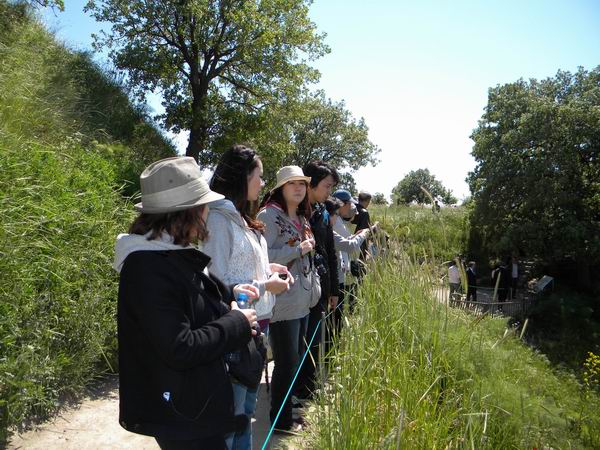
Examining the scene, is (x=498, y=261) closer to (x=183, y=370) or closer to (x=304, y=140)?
(x=304, y=140)

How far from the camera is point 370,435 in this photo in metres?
2.26

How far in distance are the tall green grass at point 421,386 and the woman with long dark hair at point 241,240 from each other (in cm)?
38

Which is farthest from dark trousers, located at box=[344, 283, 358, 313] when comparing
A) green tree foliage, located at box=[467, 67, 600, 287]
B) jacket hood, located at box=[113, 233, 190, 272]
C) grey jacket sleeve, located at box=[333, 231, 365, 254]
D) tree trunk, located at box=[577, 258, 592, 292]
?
tree trunk, located at box=[577, 258, 592, 292]

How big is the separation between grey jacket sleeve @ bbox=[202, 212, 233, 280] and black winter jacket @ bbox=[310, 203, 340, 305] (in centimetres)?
148

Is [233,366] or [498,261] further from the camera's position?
[498,261]

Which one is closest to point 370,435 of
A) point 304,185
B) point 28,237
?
point 304,185

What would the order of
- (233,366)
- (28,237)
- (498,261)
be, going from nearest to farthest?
(233,366) → (28,237) → (498,261)

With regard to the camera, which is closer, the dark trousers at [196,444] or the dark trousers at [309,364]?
the dark trousers at [196,444]

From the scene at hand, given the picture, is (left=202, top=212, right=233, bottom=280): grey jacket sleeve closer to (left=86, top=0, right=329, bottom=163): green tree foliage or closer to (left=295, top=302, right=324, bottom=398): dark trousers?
(left=295, top=302, right=324, bottom=398): dark trousers

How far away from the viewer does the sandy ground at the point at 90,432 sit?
10.2 feet

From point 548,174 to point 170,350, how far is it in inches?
953

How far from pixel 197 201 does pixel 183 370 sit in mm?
551

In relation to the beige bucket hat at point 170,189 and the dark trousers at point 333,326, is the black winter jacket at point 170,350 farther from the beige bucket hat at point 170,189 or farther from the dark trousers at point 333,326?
the dark trousers at point 333,326

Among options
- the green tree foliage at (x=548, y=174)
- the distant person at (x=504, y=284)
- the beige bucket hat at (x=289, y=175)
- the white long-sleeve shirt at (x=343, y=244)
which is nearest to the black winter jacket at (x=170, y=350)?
the beige bucket hat at (x=289, y=175)
